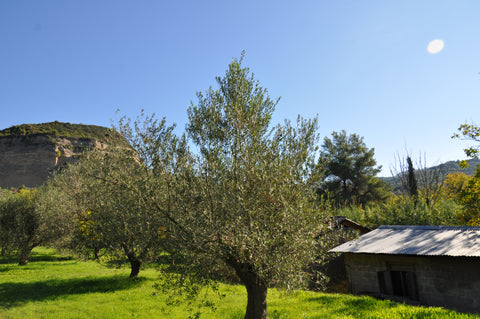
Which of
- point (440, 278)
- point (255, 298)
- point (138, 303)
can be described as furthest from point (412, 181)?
point (138, 303)

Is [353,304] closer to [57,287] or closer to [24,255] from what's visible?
[57,287]

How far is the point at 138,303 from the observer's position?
15.7 meters

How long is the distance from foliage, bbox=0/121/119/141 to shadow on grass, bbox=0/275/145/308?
410ft

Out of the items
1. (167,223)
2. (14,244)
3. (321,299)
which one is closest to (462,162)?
(321,299)

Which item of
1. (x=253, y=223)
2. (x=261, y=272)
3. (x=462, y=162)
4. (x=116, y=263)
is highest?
(x=462, y=162)

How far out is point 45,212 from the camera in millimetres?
29344

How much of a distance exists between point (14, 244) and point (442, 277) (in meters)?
38.9

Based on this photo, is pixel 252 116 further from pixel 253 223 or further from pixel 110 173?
pixel 110 173

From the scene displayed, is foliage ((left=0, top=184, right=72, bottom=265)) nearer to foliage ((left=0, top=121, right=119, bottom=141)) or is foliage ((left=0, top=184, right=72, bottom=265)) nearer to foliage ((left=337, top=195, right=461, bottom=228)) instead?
foliage ((left=337, top=195, right=461, bottom=228))

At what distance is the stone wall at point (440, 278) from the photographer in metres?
14.0

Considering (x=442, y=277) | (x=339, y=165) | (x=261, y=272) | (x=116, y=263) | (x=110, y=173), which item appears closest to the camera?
(x=261, y=272)

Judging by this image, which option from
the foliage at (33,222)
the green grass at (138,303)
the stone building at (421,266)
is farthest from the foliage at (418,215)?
the foliage at (33,222)

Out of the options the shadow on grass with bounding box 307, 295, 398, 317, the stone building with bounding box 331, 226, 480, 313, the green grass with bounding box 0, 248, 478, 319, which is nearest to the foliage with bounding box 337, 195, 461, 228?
the stone building with bounding box 331, 226, 480, 313

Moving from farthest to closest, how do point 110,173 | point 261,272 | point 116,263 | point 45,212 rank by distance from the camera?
1. point 45,212
2. point 116,263
3. point 110,173
4. point 261,272
